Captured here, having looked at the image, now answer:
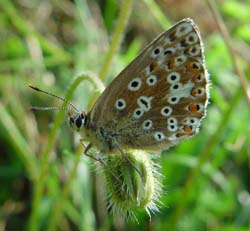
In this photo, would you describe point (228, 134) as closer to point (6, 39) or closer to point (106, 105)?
point (106, 105)

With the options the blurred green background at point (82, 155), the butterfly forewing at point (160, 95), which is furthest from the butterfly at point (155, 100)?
the blurred green background at point (82, 155)

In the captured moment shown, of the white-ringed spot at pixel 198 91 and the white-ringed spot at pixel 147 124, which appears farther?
the white-ringed spot at pixel 147 124

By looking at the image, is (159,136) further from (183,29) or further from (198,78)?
(183,29)

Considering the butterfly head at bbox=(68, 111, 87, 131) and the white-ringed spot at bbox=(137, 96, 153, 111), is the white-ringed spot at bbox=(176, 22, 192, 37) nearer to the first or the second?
the white-ringed spot at bbox=(137, 96, 153, 111)

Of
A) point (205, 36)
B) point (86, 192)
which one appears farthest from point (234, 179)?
point (205, 36)

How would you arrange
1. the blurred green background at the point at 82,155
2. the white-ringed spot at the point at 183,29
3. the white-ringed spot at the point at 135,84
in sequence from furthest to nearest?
the blurred green background at the point at 82,155 → the white-ringed spot at the point at 135,84 → the white-ringed spot at the point at 183,29

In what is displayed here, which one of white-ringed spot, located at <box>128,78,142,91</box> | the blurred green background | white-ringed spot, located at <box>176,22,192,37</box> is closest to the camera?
white-ringed spot, located at <box>176,22,192,37</box>

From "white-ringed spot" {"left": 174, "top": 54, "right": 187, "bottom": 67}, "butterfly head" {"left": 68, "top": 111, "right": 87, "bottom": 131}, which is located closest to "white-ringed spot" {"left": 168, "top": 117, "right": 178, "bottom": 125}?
"white-ringed spot" {"left": 174, "top": 54, "right": 187, "bottom": 67}

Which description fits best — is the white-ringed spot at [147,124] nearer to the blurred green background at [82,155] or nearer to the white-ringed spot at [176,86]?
the white-ringed spot at [176,86]

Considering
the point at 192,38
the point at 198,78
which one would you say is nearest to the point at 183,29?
the point at 192,38
